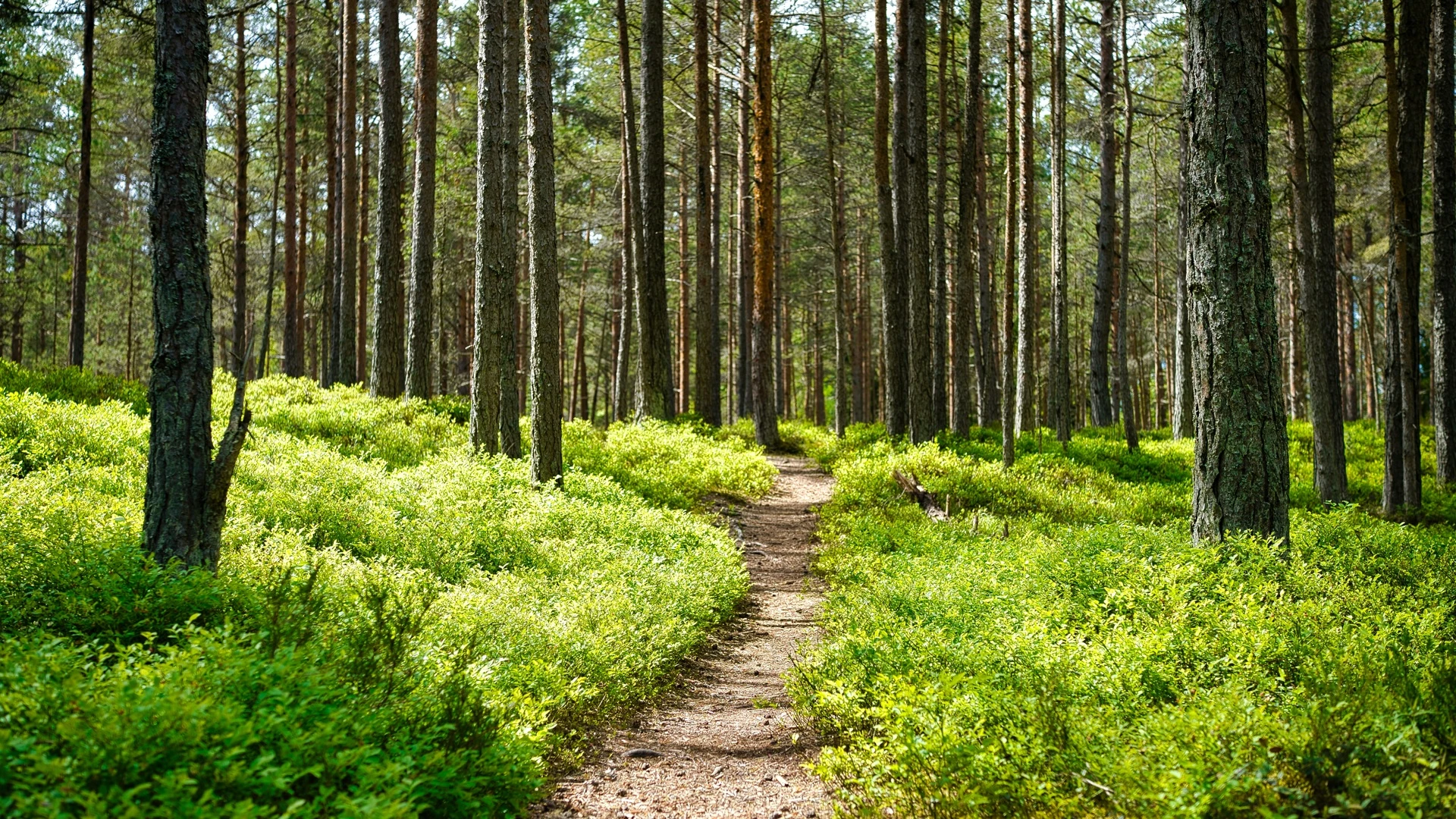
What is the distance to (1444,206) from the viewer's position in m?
13.6

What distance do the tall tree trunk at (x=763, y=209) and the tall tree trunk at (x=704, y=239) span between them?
3.94 ft

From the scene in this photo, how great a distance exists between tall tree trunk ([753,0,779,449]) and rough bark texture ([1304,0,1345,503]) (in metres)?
9.13

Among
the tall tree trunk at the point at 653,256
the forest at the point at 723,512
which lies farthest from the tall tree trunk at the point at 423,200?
the tall tree trunk at the point at 653,256

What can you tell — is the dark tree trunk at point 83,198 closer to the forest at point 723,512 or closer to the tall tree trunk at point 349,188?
the forest at point 723,512

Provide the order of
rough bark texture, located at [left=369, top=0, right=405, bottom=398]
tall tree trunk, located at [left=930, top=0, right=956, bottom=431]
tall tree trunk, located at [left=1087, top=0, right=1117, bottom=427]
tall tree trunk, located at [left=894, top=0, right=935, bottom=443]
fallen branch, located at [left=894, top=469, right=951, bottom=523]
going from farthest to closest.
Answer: tall tree trunk, located at [left=930, top=0, right=956, bottom=431] → tall tree trunk, located at [left=1087, top=0, right=1117, bottom=427] → tall tree trunk, located at [left=894, top=0, right=935, bottom=443] → rough bark texture, located at [left=369, top=0, right=405, bottom=398] → fallen branch, located at [left=894, top=469, right=951, bottom=523]

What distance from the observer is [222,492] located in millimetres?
5461

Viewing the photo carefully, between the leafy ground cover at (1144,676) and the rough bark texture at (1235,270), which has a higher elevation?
the rough bark texture at (1235,270)

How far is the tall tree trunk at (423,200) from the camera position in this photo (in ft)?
49.7

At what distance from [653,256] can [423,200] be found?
4.57 m

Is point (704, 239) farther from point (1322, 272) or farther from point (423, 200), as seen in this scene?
point (1322, 272)

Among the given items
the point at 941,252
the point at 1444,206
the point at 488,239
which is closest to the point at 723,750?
the point at 488,239

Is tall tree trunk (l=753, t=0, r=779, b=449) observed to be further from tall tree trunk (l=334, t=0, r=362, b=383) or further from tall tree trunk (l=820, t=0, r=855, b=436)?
tall tree trunk (l=334, t=0, r=362, b=383)

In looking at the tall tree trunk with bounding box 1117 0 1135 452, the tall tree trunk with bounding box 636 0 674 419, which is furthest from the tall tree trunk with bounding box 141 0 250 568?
the tall tree trunk with bounding box 1117 0 1135 452

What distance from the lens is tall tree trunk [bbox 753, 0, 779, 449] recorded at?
689 inches
